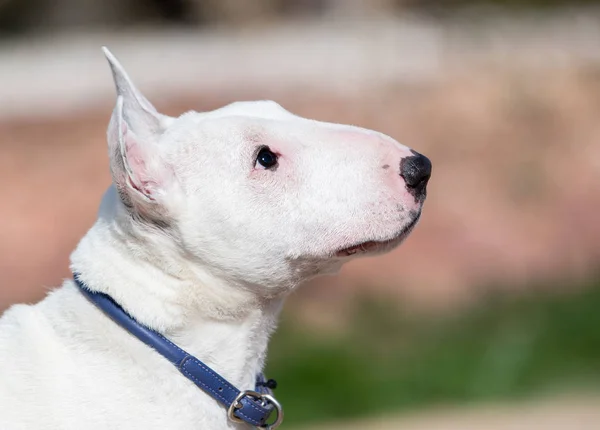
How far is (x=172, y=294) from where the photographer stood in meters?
3.71

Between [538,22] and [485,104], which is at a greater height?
[538,22]

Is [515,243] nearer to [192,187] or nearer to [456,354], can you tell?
[456,354]

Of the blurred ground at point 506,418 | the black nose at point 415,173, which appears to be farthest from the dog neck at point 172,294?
the blurred ground at point 506,418

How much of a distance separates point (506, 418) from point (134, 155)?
5.50 metres

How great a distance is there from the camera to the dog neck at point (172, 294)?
12.1 ft

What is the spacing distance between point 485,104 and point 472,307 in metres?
3.38

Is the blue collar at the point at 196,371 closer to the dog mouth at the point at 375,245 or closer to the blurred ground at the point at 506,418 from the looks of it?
the dog mouth at the point at 375,245

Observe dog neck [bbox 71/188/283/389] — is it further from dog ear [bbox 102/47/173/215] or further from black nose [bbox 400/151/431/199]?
black nose [bbox 400/151/431/199]

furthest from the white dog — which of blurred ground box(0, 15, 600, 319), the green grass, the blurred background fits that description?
blurred ground box(0, 15, 600, 319)

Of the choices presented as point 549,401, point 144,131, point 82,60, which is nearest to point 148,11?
point 82,60

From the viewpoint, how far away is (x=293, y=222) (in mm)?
3738

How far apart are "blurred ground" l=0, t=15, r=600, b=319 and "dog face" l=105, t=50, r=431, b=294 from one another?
7.61 metres

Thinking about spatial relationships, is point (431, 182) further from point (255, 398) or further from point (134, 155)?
point (134, 155)

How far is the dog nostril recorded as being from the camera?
3.72m
